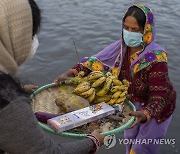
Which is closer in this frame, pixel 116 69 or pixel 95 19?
pixel 116 69

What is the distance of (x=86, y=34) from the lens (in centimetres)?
873

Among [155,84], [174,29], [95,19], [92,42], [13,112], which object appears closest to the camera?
[13,112]

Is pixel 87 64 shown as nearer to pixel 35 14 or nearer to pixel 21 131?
pixel 35 14

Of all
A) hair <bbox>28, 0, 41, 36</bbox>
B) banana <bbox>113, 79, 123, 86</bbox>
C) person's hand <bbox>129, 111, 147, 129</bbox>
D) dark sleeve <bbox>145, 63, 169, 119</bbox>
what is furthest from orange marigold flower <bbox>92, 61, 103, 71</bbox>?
hair <bbox>28, 0, 41, 36</bbox>

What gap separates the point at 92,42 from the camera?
26.8 feet

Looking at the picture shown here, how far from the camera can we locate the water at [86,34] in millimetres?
6574

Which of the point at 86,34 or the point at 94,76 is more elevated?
the point at 94,76

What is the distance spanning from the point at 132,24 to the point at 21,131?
1.81 metres

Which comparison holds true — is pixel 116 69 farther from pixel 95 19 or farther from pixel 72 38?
pixel 95 19

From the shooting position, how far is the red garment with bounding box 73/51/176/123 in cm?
305

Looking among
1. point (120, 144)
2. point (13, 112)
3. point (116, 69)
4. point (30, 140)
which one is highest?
point (13, 112)

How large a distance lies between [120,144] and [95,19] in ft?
19.8

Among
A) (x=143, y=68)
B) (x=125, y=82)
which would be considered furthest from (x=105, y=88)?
(x=143, y=68)

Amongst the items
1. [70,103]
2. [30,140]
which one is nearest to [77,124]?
[70,103]
